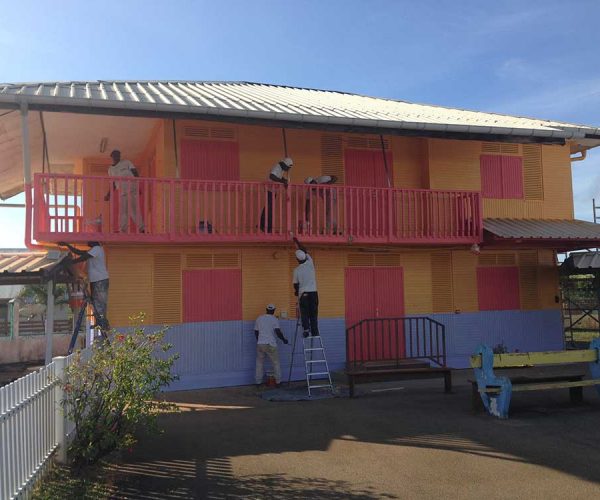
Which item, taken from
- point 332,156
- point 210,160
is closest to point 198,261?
point 210,160

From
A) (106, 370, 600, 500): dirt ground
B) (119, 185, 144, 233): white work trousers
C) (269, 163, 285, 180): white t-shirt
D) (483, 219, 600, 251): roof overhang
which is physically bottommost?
(106, 370, 600, 500): dirt ground

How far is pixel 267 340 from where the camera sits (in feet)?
38.0

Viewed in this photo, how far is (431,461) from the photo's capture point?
657cm

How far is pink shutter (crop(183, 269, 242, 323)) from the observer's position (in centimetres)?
1212

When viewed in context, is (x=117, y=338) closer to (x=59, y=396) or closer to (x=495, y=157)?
(x=59, y=396)

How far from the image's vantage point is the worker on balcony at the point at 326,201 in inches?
469

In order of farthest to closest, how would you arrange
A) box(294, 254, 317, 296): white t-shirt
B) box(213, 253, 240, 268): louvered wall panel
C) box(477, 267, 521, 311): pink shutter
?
box(477, 267, 521, 311): pink shutter → box(213, 253, 240, 268): louvered wall panel → box(294, 254, 317, 296): white t-shirt

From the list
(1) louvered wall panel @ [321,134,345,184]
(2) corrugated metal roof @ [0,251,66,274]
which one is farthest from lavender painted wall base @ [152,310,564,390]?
(1) louvered wall panel @ [321,134,345,184]

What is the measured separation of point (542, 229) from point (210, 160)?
26.8ft

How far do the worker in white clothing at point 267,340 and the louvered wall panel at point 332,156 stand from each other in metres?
3.88

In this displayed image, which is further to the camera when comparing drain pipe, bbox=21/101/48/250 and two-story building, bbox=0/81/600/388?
two-story building, bbox=0/81/600/388

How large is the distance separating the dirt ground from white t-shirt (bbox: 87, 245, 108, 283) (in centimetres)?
289

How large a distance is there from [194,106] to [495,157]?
8546 mm

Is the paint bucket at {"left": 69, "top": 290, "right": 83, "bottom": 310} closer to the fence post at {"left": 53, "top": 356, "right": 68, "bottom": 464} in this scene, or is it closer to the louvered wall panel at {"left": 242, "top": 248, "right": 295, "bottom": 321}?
the louvered wall panel at {"left": 242, "top": 248, "right": 295, "bottom": 321}
